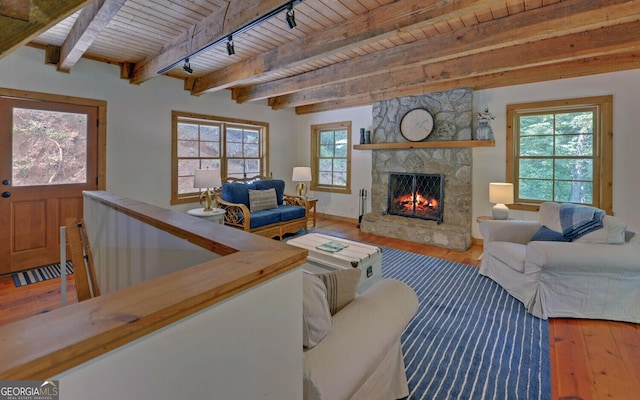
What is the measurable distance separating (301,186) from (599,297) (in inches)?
176

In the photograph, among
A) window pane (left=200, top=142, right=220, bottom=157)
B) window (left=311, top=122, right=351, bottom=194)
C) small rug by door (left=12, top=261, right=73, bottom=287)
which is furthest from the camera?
window (left=311, top=122, right=351, bottom=194)

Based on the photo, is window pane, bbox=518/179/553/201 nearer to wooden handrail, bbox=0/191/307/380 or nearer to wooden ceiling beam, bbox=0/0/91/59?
wooden handrail, bbox=0/191/307/380

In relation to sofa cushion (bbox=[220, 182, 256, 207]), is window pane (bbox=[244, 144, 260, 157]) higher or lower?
higher

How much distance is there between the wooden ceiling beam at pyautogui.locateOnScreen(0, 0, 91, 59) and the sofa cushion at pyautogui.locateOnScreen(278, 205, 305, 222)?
12.4 feet

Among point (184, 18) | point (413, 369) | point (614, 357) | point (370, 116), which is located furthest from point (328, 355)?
point (370, 116)

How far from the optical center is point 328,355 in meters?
1.12

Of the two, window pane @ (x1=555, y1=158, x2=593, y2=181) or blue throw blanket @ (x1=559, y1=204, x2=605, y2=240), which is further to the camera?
window pane @ (x1=555, y1=158, x2=593, y2=181)

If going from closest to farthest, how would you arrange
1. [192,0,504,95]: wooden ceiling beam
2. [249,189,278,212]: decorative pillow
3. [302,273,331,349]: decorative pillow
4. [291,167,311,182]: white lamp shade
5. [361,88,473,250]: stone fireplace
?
[302,273,331,349]: decorative pillow
[192,0,504,95]: wooden ceiling beam
[361,88,473,250]: stone fireplace
[249,189,278,212]: decorative pillow
[291,167,311,182]: white lamp shade

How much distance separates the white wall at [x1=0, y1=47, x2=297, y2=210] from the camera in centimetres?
352

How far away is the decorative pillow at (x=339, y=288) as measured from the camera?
1375mm

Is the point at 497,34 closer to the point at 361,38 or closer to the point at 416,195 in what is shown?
the point at 361,38

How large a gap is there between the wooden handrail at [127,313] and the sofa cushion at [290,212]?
147 inches

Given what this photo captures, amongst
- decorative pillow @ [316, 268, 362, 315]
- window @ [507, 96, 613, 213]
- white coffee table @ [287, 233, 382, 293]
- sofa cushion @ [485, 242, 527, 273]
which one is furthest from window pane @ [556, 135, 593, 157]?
decorative pillow @ [316, 268, 362, 315]

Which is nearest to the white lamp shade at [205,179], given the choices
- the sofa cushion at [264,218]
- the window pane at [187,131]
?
the sofa cushion at [264,218]
